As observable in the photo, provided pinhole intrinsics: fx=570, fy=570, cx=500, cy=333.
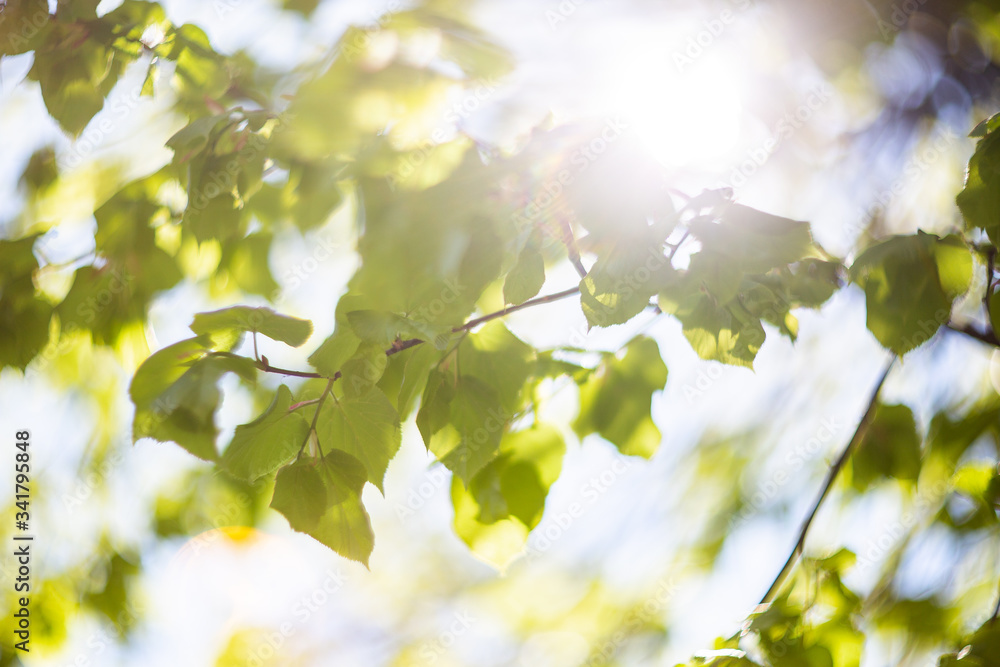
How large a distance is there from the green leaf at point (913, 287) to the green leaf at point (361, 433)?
385 mm

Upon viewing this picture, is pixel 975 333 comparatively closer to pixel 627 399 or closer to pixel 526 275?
pixel 627 399

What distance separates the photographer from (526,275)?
0.44 meters

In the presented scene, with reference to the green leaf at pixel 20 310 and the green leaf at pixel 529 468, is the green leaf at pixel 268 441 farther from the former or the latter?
the green leaf at pixel 20 310

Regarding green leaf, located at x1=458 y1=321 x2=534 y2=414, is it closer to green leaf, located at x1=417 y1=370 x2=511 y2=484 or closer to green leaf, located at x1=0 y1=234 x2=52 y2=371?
green leaf, located at x1=417 y1=370 x2=511 y2=484

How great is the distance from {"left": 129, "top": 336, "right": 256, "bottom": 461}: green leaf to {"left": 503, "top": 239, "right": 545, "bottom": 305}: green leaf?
20 cm

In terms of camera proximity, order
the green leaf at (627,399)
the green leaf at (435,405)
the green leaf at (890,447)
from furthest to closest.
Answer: the green leaf at (890,447)
the green leaf at (627,399)
the green leaf at (435,405)

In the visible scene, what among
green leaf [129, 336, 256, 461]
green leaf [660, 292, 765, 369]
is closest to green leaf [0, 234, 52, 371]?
green leaf [129, 336, 256, 461]

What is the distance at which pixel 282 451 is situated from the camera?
17.1 inches

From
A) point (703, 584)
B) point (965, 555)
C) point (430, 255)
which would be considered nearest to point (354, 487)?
point (430, 255)

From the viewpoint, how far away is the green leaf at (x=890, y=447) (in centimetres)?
76

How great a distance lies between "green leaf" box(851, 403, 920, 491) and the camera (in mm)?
761

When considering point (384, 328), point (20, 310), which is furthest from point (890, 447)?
point (20, 310)

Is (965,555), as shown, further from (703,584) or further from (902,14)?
(902,14)

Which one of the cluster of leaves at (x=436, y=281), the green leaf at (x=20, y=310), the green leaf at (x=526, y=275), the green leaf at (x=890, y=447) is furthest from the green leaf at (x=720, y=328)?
the green leaf at (x=20, y=310)
